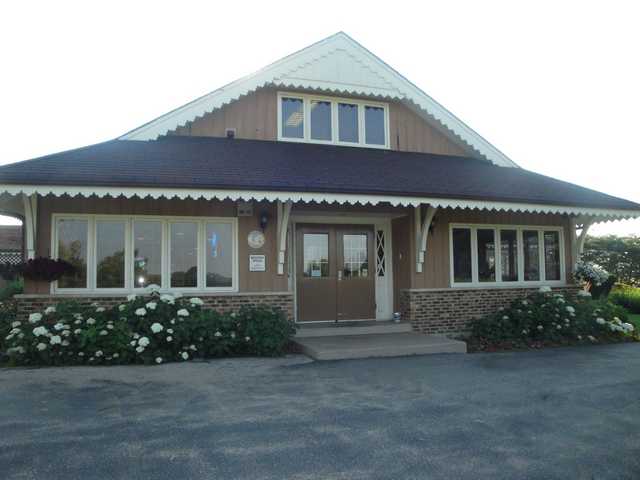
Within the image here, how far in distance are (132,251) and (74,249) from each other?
101 centimetres

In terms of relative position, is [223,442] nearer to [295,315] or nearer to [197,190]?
[197,190]

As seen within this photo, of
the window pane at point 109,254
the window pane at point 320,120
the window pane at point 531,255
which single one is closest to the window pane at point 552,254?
the window pane at point 531,255

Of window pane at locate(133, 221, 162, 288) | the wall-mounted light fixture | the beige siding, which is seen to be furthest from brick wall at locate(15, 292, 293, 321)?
the wall-mounted light fixture

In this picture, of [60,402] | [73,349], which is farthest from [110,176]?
[60,402]

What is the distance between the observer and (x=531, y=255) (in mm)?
12344

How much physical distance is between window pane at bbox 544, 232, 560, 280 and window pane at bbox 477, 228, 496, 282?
1.50 meters

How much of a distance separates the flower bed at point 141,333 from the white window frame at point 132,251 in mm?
625

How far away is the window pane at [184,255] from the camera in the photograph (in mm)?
9992

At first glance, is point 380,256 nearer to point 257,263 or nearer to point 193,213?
point 257,263

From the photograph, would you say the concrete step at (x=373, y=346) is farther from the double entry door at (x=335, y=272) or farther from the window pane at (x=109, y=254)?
the window pane at (x=109, y=254)

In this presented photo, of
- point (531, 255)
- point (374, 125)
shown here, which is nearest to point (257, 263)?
point (374, 125)

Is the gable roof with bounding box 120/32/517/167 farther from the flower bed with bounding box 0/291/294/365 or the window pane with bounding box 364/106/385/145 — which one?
the flower bed with bounding box 0/291/294/365

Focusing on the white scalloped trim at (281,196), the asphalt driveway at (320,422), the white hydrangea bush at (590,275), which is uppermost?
the white scalloped trim at (281,196)

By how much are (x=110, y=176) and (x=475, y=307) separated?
795 centimetres
